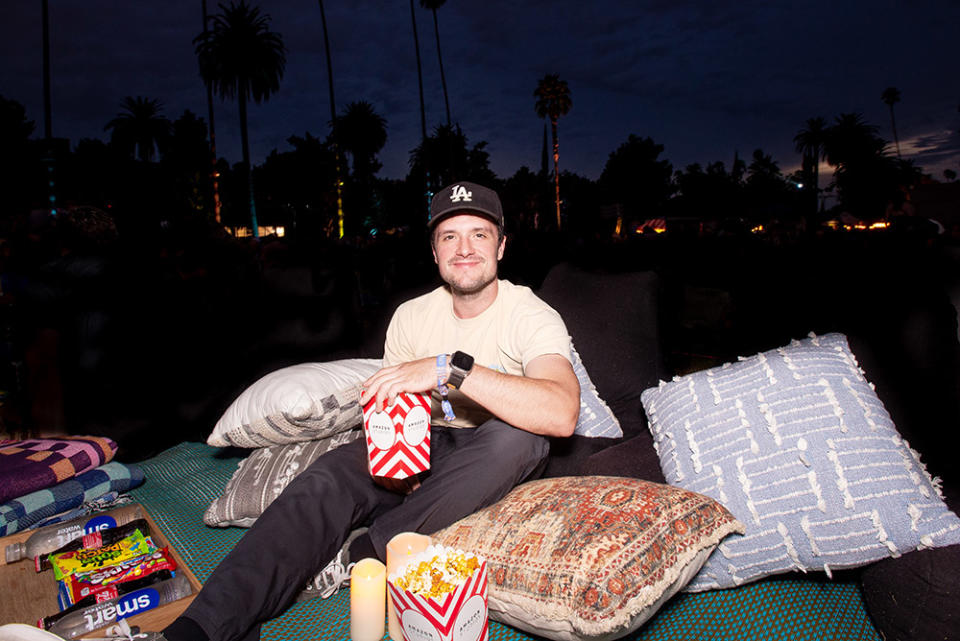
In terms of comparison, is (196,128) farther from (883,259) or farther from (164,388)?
(883,259)

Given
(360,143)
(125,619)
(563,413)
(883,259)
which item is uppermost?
(360,143)

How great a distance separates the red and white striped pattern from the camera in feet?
4.41

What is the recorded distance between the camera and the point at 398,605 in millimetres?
1436

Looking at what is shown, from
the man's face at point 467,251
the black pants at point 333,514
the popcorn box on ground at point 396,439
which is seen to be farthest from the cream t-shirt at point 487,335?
the popcorn box on ground at point 396,439

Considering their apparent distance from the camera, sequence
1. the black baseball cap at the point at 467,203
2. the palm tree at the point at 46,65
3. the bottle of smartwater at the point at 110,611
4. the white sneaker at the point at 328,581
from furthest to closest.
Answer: the palm tree at the point at 46,65
the black baseball cap at the point at 467,203
the white sneaker at the point at 328,581
the bottle of smartwater at the point at 110,611

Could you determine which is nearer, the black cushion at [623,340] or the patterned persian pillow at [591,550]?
the patterned persian pillow at [591,550]

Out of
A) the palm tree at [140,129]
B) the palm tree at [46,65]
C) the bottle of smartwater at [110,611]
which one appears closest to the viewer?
the bottle of smartwater at [110,611]

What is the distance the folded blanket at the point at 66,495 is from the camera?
7.26 feet

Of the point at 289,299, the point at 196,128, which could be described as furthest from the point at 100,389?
the point at 196,128

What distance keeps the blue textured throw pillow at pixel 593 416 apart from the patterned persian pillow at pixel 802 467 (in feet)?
1.23

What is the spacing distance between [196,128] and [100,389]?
48.3m

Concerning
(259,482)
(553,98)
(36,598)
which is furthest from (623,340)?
(553,98)

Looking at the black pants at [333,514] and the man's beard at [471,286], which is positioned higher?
the man's beard at [471,286]

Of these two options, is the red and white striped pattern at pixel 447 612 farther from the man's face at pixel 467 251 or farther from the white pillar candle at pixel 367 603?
the man's face at pixel 467 251
